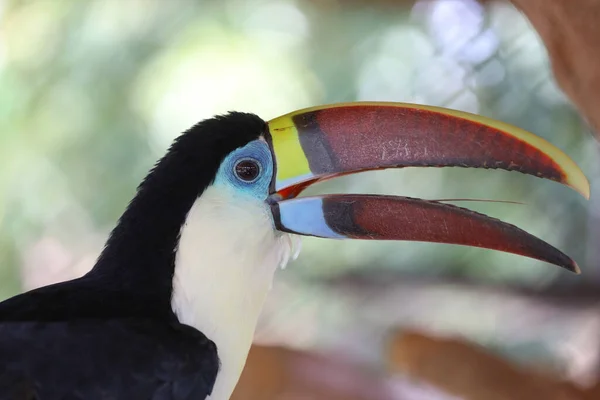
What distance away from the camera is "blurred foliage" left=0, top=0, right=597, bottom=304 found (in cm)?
305

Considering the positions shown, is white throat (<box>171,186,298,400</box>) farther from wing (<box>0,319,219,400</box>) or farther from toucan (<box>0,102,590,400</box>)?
wing (<box>0,319,219,400</box>)

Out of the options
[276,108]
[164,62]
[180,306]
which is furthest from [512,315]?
Answer: [180,306]

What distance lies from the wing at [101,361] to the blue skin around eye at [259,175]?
0.34 metres

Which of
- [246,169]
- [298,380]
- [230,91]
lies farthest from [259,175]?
[230,91]

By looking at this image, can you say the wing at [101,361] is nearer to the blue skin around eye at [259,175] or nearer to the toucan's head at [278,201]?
the toucan's head at [278,201]

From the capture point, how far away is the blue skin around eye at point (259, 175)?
1389mm

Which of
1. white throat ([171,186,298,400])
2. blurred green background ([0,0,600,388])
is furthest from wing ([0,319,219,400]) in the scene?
blurred green background ([0,0,600,388])

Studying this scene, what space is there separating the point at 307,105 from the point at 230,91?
354mm

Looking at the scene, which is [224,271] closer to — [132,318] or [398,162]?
[132,318]

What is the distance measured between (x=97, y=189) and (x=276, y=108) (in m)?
0.89

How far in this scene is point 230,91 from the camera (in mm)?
3057

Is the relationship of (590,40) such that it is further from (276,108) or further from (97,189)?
(97,189)

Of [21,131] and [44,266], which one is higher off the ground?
[21,131]

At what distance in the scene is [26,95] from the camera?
10.1 feet
